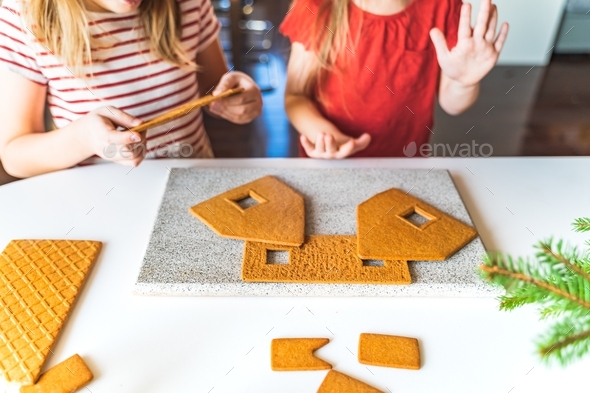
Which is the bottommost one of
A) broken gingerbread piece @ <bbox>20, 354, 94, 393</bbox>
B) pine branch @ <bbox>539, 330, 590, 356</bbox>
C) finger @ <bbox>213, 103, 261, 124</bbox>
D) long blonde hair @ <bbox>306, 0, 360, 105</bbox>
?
broken gingerbread piece @ <bbox>20, 354, 94, 393</bbox>

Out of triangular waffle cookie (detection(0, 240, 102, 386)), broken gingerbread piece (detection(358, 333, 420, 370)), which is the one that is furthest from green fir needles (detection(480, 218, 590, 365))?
triangular waffle cookie (detection(0, 240, 102, 386))

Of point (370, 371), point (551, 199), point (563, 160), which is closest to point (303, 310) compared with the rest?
point (370, 371)

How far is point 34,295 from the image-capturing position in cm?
51

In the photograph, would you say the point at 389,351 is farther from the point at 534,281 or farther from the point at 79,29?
the point at 79,29

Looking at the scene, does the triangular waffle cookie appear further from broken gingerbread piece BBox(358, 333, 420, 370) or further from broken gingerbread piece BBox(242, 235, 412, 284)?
broken gingerbread piece BBox(358, 333, 420, 370)

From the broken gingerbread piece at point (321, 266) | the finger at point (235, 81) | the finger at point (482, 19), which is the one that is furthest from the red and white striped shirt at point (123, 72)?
the finger at point (482, 19)

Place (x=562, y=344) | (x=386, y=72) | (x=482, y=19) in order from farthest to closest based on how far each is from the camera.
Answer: (x=386, y=72)
(x=482, y=19)
(x=562, y=344)

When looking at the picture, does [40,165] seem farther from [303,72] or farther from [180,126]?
[303,72]

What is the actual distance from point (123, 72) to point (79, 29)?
0.10 metres

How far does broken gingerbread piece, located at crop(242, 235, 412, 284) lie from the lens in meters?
0.53

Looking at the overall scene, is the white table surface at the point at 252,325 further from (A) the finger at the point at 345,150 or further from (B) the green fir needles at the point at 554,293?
(A) the finger at the point at 345,150

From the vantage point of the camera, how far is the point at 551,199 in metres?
0.69

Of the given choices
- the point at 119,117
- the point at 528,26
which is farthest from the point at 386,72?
the point at 119,117

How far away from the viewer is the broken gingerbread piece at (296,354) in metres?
0.45
